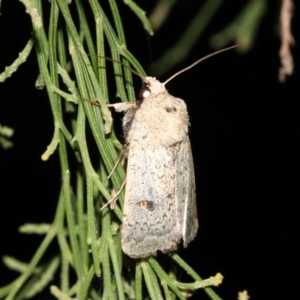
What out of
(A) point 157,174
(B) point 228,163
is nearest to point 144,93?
(A) point 157,174

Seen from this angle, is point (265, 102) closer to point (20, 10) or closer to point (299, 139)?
point (299, 139)

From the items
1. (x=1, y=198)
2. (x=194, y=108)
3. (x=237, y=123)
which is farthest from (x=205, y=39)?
(x=1, y=198)

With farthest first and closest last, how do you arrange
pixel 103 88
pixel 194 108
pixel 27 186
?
pixel 194 108, pixel 27 186, pixel 103 88

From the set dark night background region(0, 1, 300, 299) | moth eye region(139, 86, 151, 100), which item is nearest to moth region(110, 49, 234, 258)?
moth eye region(139, 86, 151, 100)

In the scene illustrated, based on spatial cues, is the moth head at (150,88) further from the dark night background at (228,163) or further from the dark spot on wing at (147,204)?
the dark night background at (228,163)

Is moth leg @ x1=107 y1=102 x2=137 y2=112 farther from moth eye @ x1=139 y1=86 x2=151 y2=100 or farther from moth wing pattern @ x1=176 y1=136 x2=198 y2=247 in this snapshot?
moth wing pattern @ x1=176 y1=136 x2=198 y2=247

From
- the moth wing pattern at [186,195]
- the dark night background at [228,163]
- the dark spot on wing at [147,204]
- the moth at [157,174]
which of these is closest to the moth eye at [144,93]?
the moth at [157,174]

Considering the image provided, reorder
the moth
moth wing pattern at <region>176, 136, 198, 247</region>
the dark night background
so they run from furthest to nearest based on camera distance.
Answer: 1. the dark night background
2. moth wing pattern at <region>176, 136, 198, 247</region>
3. the moth
